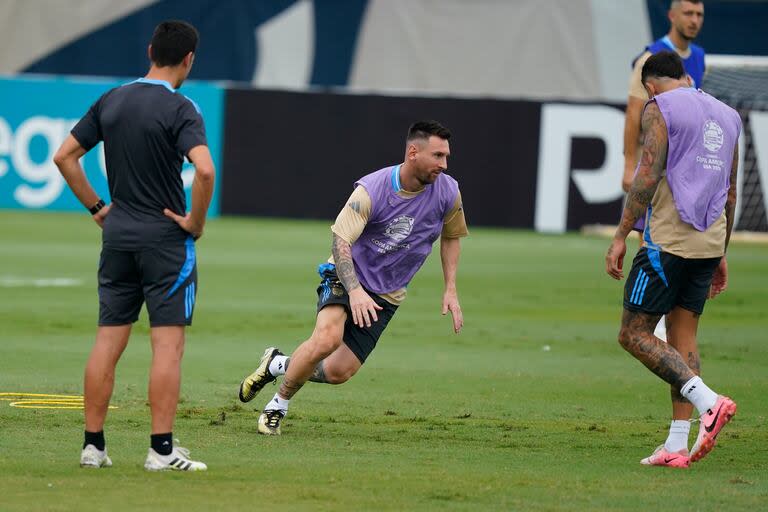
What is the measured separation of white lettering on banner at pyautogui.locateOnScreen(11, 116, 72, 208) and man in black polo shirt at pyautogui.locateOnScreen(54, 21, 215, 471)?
21.1 m

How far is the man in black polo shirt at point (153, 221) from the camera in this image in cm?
699

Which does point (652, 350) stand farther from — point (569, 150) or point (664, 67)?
point (569, 150)

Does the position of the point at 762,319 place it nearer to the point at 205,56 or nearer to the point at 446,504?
the point at 446,504

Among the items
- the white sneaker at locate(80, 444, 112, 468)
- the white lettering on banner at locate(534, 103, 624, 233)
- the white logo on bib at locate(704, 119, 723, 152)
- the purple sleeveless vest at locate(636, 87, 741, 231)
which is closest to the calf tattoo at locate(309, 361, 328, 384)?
the white sneaker at locate(80, 444, 112, 468)

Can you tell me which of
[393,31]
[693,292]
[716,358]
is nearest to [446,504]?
[693,292]

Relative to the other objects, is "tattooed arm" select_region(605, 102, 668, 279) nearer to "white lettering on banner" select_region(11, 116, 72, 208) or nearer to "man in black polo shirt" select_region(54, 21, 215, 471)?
"man in black polo shirt" select_region(54, 21, 215, 471)

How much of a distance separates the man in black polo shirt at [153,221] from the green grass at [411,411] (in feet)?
1.16

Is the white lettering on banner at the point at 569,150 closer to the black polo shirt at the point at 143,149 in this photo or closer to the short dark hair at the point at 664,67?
the short dark hair at the point at 664,67

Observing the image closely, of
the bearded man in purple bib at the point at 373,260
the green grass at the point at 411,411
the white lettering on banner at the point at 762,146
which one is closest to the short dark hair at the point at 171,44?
the bearded man in purple bib at the point at 373,260

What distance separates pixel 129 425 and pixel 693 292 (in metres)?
3.26

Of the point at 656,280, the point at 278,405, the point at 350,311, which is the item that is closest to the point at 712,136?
the point at 656,280

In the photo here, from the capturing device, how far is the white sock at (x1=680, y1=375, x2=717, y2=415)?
778 cm

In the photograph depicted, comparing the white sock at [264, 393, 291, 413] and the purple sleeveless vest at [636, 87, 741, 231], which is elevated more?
the purple sleeveless vest at [636, 87, 741, 231]

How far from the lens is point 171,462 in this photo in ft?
23.1
